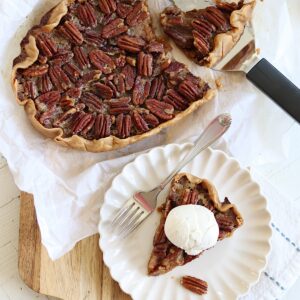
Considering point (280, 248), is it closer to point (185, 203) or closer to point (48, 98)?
point (185, 203)

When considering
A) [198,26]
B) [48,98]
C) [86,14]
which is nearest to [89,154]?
[48,98]

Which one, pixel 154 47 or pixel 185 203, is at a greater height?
pixel 154 47

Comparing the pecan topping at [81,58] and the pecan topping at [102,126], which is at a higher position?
the pecan topping at [81,58]

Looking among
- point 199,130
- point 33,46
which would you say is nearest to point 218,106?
point 199,130

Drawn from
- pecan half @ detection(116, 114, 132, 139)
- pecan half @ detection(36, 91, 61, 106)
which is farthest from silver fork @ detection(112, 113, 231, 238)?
pecan half @ detection(36, 91, 61, 106)

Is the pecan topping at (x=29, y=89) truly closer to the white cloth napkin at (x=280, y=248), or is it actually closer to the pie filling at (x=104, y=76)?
the pie filling at (x=104, y=76)

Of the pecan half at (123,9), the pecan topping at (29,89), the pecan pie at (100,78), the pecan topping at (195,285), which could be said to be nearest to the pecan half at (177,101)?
the pecan pie at (100,78)

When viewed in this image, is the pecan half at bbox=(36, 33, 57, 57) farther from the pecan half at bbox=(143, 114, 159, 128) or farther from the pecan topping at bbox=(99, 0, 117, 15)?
the pecan half at bbox=(143, 114, 159, 128)
